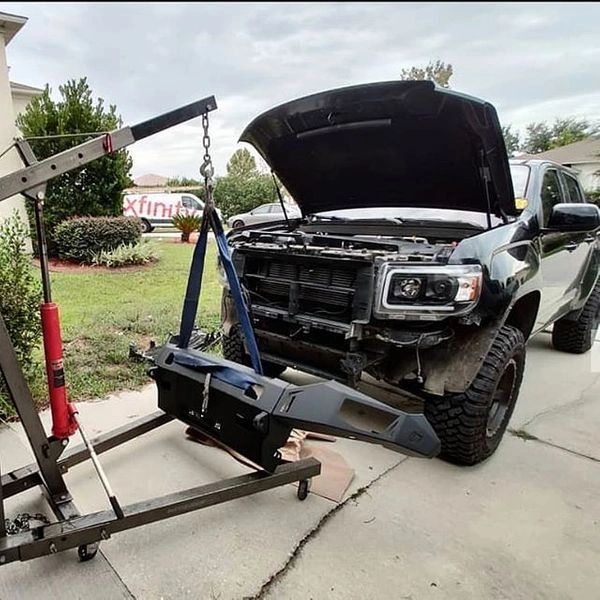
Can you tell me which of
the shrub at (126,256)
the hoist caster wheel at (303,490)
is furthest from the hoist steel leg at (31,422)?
the shrub at (126,256)

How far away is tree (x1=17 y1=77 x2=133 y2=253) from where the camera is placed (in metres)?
8.70

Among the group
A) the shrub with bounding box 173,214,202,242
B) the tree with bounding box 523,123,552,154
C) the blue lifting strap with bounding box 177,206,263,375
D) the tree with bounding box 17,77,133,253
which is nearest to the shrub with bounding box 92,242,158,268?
the tree with bounding box 17,77,133,253

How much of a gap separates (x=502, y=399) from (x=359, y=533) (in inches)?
51.0

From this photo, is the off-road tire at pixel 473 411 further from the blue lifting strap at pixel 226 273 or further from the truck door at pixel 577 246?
the truck door at pixel 577 246

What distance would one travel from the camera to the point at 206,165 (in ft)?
6.09

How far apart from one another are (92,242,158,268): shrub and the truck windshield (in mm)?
7266

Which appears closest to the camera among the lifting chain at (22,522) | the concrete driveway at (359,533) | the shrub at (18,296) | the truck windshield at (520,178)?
the concrete driveway at (359,533)

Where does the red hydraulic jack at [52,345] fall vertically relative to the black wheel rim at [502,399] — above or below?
above

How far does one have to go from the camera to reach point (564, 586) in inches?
65.5

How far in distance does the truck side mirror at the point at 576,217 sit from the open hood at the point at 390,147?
384mm

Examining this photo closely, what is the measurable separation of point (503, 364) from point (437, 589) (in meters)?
1.17

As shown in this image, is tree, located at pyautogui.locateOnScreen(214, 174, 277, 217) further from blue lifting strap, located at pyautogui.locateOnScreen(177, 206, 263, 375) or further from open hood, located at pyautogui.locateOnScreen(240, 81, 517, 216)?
blue lifting strap, located at pyautogui.locateOnScreen(177, 206, 263, 375)

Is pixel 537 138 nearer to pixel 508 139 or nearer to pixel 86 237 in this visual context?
pixel 508 139

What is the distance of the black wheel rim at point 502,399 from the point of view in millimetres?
2578
